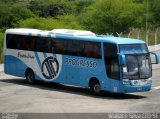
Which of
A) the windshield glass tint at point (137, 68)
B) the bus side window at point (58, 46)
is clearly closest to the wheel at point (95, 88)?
the windshield glass tint at point (137, 68)

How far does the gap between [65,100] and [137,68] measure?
3624mm

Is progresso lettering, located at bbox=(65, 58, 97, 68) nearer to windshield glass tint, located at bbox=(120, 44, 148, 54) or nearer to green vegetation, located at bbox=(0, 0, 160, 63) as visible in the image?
windshield glass tint, located at bbox=(120, 44, 148, 54)

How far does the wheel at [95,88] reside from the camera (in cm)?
2608

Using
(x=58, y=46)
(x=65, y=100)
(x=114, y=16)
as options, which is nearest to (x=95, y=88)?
(x=65, y=100)

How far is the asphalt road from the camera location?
2072 cm

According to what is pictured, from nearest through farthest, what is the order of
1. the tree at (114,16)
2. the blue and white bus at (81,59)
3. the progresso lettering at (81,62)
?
1. the blue and white bus at (81,59)
2. the progresso lettering at (81,62)
3. the tree at (114,16)

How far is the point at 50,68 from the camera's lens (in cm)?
2912

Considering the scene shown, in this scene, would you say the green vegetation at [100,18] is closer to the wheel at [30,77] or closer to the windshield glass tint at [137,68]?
the wheel at [30,77]

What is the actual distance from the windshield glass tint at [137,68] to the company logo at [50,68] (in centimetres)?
499

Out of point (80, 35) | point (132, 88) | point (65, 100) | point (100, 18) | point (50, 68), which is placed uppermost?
point (80, 35)

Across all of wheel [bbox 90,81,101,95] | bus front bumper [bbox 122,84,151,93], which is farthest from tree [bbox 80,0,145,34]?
bus front bumper [bbox 122,84,151,93]

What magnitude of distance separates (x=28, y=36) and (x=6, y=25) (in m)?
54.0

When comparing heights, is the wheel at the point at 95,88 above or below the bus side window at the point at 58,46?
below

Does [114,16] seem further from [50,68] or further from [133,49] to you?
[133,49]
